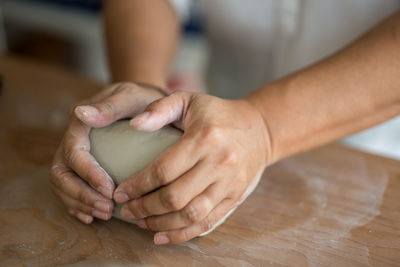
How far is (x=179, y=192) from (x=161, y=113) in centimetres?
12

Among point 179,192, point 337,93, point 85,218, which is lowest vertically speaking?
point 85,218

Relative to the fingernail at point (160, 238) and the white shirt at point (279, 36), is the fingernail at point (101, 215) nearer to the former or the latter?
the fingernail at point (160, 238)

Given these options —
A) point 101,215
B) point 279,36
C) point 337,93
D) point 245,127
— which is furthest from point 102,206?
point 279,36

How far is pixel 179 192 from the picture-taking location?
0.54 m

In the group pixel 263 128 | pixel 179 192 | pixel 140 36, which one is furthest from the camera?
pixel 140 36

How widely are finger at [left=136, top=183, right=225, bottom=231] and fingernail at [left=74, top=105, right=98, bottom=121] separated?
0.61 feet

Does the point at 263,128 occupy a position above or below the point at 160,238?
above

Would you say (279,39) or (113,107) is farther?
(279,39)

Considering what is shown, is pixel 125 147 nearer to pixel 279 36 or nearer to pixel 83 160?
pixel 83 160

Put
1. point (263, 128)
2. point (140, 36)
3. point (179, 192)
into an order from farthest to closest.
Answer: point (140, 36) → point (263, 128) → point (179, 192)

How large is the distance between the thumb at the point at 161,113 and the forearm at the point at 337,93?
0.42ft

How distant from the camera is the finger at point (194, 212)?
561 millimetres

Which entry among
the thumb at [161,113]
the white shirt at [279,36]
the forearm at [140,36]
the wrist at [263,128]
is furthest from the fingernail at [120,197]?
the white shirt at [279,36]

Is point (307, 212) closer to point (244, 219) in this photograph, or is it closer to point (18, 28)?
point (244, 219)
